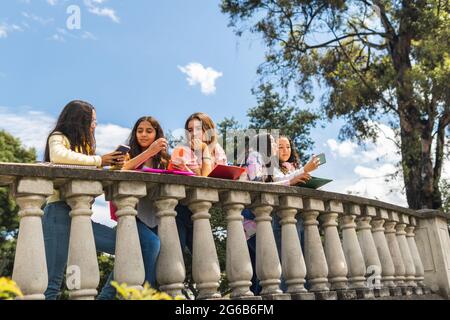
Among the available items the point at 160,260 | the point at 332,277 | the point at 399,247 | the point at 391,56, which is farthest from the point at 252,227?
the point at 391,56

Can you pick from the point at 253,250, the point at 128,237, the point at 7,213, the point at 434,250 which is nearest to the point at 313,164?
the point at 253,250

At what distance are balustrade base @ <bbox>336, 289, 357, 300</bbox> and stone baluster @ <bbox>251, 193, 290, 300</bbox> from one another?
937 millimetres

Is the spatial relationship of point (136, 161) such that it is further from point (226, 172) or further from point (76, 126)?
point (226, 172)

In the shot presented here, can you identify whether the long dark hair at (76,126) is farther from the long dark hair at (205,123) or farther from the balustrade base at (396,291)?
the balustrade base at (396,291)

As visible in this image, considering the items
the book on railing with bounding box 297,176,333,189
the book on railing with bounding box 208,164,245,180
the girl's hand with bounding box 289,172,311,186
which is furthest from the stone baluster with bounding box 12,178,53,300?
the book on railing with bounding box 297,176,333,189

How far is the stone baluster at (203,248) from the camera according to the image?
422 cm

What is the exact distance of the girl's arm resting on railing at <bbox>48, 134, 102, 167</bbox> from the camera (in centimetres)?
390

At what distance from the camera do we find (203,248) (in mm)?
4289

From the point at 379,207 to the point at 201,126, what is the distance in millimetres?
2911

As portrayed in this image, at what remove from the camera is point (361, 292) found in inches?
228

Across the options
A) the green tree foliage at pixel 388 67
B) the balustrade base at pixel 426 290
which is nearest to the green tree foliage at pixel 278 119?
the green tree foliage at pixel 388 67

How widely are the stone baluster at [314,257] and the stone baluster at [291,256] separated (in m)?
0.29

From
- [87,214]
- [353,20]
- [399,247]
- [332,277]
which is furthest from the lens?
[353,20]
